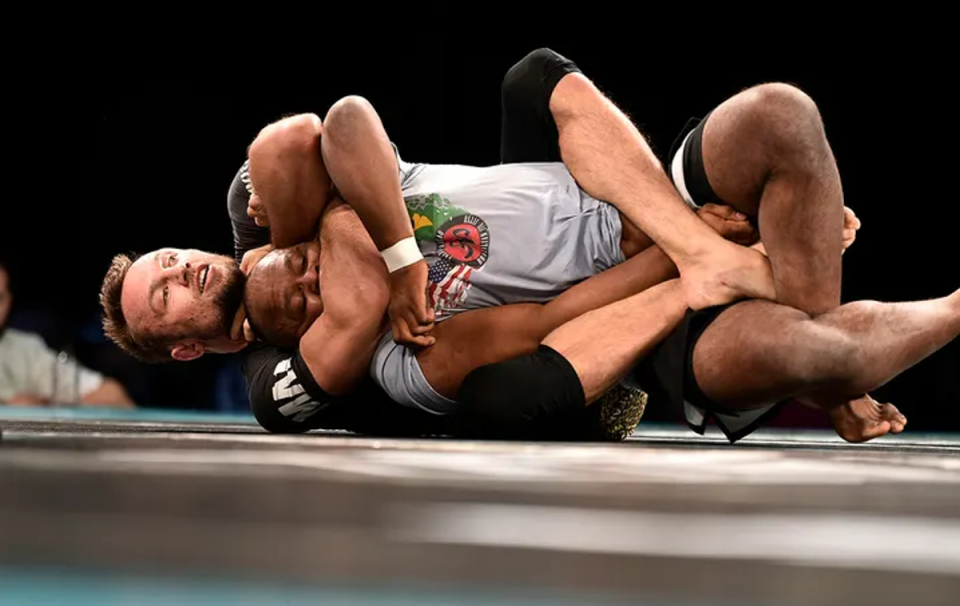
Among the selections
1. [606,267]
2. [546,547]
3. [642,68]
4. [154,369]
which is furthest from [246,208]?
[154,369]

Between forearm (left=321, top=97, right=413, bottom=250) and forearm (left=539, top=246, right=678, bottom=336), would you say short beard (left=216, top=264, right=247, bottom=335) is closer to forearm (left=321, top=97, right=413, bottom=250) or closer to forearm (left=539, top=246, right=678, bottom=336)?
forearm (left=321, top=97, right=413, bottom=250)

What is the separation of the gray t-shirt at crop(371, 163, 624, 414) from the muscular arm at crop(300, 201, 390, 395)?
1.7 inches

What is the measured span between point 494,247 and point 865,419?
0.45 metres

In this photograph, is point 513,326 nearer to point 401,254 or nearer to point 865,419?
point 401,254

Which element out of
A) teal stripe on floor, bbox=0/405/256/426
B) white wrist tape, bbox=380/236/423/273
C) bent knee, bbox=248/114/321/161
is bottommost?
teal stripe on floor, bbox=0/405/256/426

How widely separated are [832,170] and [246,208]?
2.36 ft

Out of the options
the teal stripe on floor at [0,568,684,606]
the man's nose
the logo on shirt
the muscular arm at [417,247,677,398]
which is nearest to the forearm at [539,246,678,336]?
the muscular arm at [417,247,677,398]

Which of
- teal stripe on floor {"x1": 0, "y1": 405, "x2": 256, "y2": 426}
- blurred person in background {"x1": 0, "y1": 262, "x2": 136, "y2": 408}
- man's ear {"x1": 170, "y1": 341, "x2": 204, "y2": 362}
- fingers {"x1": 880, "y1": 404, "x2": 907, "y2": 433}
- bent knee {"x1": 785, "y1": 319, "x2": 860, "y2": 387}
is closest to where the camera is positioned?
bent knee {"x1": 785, "y1": 319, "x2": 860, "y2": 387}

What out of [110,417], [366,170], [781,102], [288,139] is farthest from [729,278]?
[110,417]

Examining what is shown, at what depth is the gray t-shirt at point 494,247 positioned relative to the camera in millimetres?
1203

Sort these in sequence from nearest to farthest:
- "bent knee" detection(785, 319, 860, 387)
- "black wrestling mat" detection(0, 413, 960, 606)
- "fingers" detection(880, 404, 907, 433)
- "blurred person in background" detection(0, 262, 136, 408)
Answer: "black wrestling mat" detection(0, 413, 960, 606) → "bent knee" detection(785, 319, 860, 387) → "fingers" detection(880, 404, 907, 433) → "blurred person in background" detection(0, 262, 136, 408)

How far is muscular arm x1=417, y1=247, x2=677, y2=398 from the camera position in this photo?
1.18m

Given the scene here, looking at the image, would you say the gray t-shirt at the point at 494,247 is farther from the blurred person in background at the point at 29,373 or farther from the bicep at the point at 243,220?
the blurred person in background at the point at 29,373

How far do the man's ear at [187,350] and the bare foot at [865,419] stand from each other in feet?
2.58
